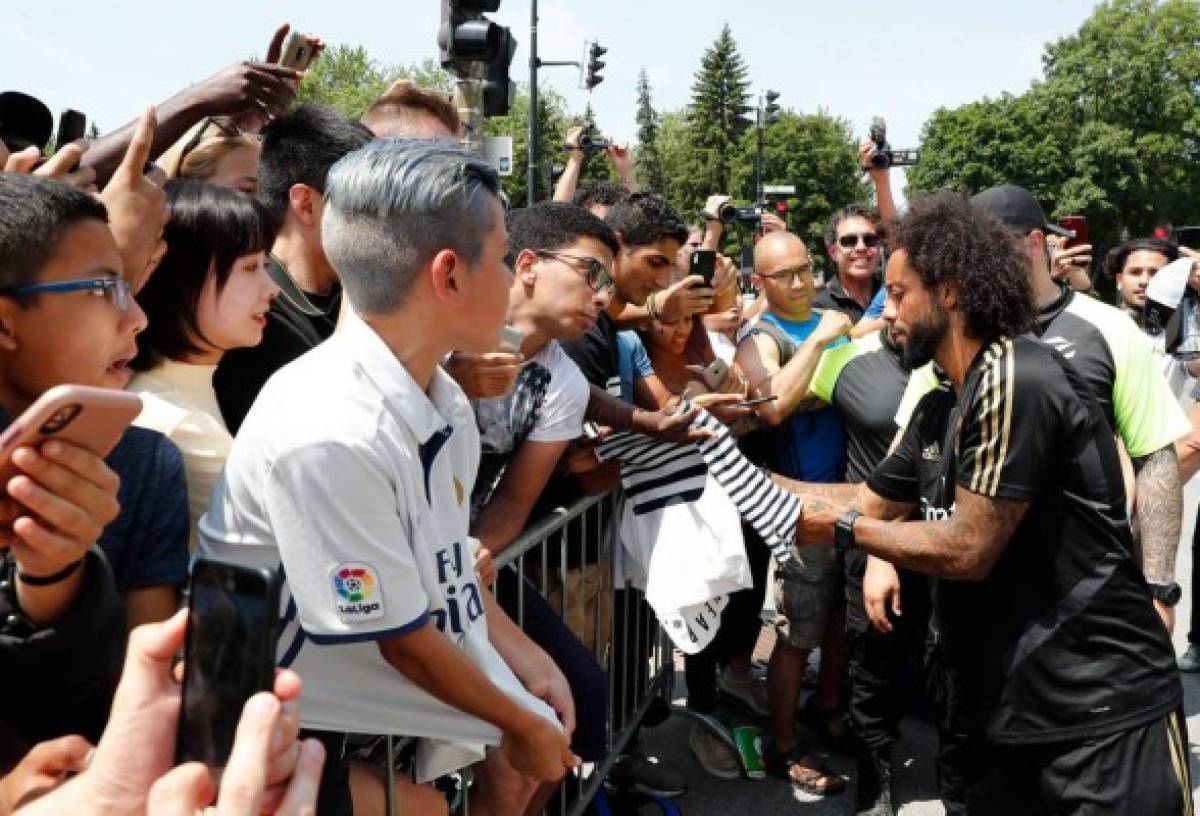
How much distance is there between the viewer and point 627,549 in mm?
3812

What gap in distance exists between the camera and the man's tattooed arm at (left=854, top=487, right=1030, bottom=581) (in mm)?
2797

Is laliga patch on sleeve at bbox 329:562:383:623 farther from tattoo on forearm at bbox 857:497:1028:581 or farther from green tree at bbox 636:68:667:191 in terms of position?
green tree at bbox 636:68:667:191

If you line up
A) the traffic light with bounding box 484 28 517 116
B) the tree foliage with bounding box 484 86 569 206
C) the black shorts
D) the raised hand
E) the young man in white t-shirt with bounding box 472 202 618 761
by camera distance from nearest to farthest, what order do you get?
1. the raised hand
2. the black shorts
3. the young man in white t-shirt with bounding box 472 202 618 761
4. the traffic light with bounding box 484 28 517 116
5. the tree foliage with bounding box 484 86 569 206

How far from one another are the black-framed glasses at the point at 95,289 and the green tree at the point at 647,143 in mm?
68784

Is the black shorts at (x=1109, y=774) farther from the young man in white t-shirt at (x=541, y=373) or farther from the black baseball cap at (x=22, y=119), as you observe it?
the black baseball cap at (x=22, y=119)

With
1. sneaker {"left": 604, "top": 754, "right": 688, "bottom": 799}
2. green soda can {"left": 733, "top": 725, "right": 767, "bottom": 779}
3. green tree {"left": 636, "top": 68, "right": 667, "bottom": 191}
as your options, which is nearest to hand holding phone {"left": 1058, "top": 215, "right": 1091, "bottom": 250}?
green soda can {"left": 733, "top": 725, "right": 767, "bottom": 779}

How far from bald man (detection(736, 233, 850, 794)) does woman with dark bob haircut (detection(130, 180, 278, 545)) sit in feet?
8.14

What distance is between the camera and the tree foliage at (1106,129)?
5556 cm

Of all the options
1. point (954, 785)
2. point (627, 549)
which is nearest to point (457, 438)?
point (627, 549)

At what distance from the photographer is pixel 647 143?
87188 mm

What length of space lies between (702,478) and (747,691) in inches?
65.9

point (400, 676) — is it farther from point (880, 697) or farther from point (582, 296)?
point (880, 697)

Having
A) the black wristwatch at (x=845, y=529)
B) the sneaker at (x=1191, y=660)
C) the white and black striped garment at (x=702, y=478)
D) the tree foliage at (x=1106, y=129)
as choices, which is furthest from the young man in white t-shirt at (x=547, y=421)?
the tree foliage at (x=1106, y=129)

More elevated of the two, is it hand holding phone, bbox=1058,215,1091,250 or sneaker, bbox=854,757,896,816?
hand holding phone, bbox=1058,215,1091,250
